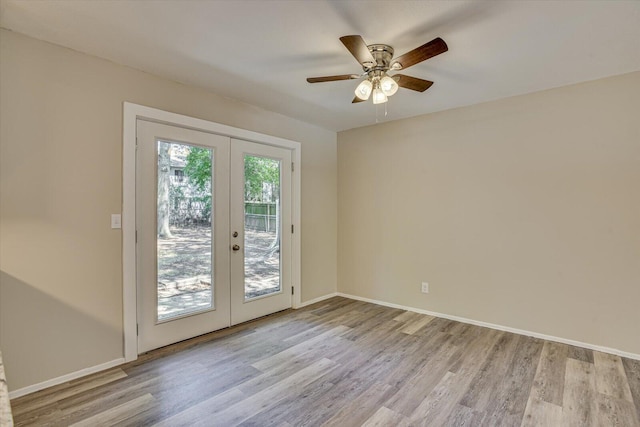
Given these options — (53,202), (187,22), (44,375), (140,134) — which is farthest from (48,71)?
(44,375)

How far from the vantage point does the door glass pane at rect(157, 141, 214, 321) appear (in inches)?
115

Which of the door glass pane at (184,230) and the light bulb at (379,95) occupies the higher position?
the light bulb at (379,95)

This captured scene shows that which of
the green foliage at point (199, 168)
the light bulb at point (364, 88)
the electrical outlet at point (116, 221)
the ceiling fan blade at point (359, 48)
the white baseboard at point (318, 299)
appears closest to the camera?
the ceiling fan blade at point (359, 48)

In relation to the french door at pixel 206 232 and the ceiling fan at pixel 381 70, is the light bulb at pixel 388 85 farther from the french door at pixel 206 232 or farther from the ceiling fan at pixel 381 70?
the french door at pixel 206 232

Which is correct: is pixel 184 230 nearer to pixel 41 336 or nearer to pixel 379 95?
pixel 41 336

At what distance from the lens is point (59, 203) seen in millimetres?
2342

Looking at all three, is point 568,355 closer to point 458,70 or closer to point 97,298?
point 458,70

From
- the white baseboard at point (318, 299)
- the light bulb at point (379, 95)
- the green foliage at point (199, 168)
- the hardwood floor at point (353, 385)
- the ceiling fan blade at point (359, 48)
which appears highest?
the ceiling fan blade at point (359, 48)

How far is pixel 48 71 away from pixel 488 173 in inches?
159

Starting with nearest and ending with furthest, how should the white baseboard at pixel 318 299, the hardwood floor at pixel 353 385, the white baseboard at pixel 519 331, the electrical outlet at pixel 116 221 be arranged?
the hardwood floor at pixel 353 385 → the electrical outlet at pixel 116 221 → the white baseboard at pixel 519 331 → the white baseboard at pixel 318 299

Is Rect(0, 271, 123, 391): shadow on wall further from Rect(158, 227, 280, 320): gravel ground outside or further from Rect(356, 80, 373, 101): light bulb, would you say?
Rect(356, 80, 373, 101): light bulb

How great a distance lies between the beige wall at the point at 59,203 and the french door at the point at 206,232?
24cm

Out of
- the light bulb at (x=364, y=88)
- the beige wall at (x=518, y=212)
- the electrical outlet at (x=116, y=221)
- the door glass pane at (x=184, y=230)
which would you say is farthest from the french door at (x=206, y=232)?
the light bulb at (x=364, y=88)

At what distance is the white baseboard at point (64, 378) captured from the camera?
7.11 ft
